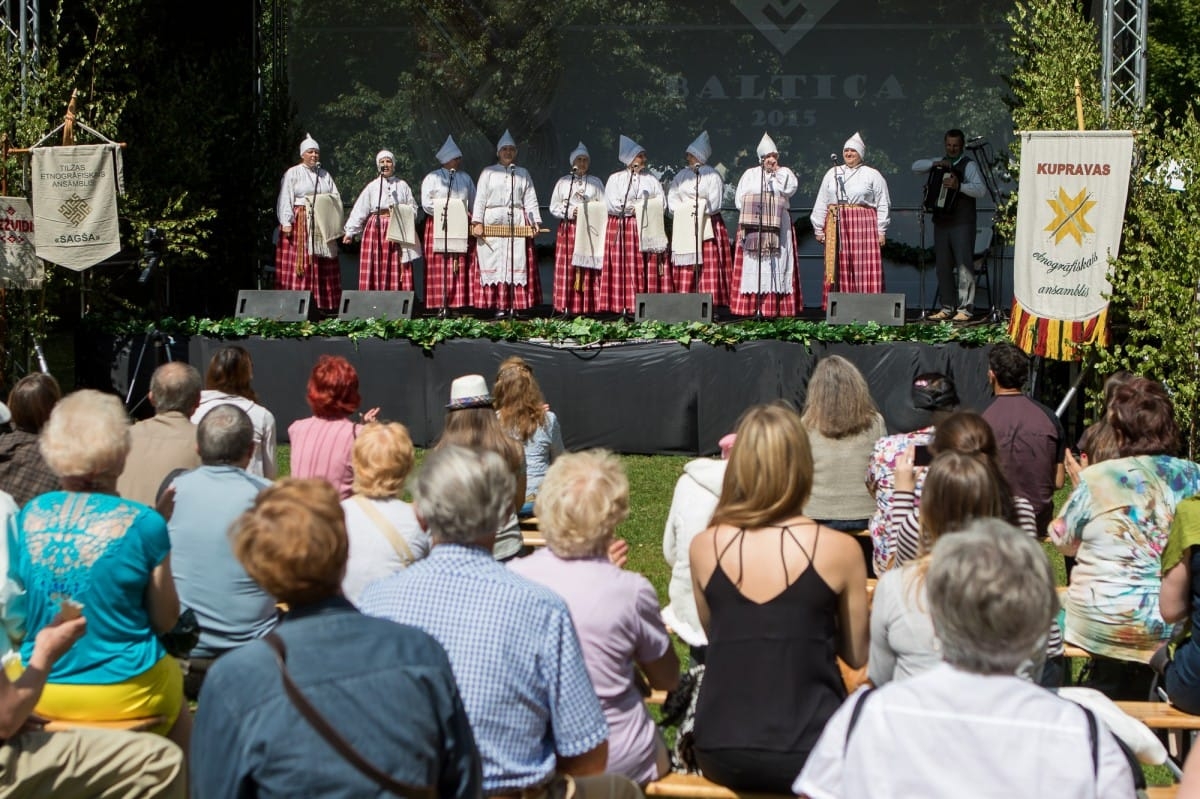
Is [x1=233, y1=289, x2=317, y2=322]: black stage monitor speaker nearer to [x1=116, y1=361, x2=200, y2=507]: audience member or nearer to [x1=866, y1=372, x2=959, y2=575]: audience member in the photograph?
[x1=116, y1=361, x2=200, y2=507]: audience member

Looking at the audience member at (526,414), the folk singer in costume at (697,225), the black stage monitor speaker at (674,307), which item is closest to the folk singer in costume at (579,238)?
the folk singer in costume at (697,225)

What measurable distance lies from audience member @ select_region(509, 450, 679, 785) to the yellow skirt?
34.0 inches

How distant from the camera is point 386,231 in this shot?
39.4ft

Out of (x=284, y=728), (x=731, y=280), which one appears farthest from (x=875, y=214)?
(x=284, y=728)

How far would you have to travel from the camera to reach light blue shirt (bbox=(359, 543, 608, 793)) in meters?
2.56

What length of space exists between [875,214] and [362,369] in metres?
4.17

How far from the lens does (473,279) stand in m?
12.1

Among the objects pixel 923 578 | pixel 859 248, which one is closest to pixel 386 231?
pixel 859 248

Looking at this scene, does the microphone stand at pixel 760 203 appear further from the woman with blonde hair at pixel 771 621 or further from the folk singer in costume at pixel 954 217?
the woman with blonde hair at pixel 771 621

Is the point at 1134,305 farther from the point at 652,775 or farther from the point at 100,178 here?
the point at 100,178

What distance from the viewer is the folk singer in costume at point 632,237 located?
11523 mm

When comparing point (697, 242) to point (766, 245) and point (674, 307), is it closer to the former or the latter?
point (766, 245)

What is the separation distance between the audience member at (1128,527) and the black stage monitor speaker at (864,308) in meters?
5.40

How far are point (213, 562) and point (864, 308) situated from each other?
653 centimetres
